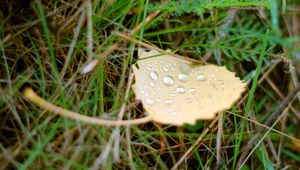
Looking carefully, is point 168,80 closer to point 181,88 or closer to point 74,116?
point 181,88

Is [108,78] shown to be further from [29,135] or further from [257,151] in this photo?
[257,151]

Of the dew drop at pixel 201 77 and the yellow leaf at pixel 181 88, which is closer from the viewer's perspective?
the yellow leaf at pixel 181 88

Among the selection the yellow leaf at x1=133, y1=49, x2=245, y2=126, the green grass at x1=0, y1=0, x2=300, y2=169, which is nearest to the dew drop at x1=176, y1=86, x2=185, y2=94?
the yellow leaf at x1=133, y1=49, x2=245, y2=126

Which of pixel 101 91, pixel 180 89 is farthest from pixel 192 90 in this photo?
pixel 101 91

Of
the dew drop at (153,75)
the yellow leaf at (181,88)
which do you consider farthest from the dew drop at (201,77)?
the dew drop at (153,75)

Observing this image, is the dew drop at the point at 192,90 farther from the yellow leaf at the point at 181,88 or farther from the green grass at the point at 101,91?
the green grass at the point at 101,91

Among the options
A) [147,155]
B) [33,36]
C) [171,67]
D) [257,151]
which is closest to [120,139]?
[147,155]

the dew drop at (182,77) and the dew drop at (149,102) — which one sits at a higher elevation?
the dew drop at (182,77)

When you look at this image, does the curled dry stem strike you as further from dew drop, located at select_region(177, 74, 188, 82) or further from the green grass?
dew drop, located at select_region(177, 74, 188, 82)
